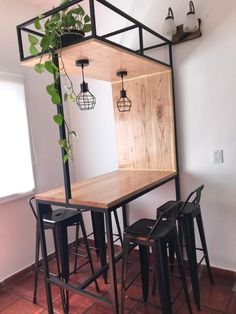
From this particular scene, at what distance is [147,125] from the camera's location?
8.35 feet

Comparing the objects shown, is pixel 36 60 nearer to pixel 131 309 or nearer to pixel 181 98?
pixel 181 98

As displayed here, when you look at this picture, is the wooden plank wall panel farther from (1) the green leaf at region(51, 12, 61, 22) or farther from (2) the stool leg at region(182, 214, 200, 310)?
(1) the green leaf at region(51, 12, 61, 22)

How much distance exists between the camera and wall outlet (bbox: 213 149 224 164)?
2.24 m

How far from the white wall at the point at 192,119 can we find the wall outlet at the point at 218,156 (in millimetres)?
35

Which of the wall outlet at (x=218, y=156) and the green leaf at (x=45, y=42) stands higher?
the green leaf at (x=45, y=42)

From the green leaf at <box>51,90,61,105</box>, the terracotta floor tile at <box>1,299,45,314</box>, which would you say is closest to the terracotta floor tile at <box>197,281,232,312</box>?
the terracotta floor tile at <box>1,299,45,314</box>

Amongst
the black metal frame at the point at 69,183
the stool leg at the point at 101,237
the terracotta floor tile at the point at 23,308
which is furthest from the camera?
the stool leg at the point at 101,237

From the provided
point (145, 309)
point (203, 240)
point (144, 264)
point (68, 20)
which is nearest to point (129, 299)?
point (145, 309)

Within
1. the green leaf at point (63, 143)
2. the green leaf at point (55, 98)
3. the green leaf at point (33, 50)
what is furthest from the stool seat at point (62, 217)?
the green leaf at point (33, 50)

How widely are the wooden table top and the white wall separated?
366 mm

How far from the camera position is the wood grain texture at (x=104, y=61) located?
1585mm

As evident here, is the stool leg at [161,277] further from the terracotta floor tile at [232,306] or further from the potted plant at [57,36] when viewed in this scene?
the potted plant at [57,36]

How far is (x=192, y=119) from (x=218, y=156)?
401 millimetres

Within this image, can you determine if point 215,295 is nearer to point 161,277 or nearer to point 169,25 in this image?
point 161,277
